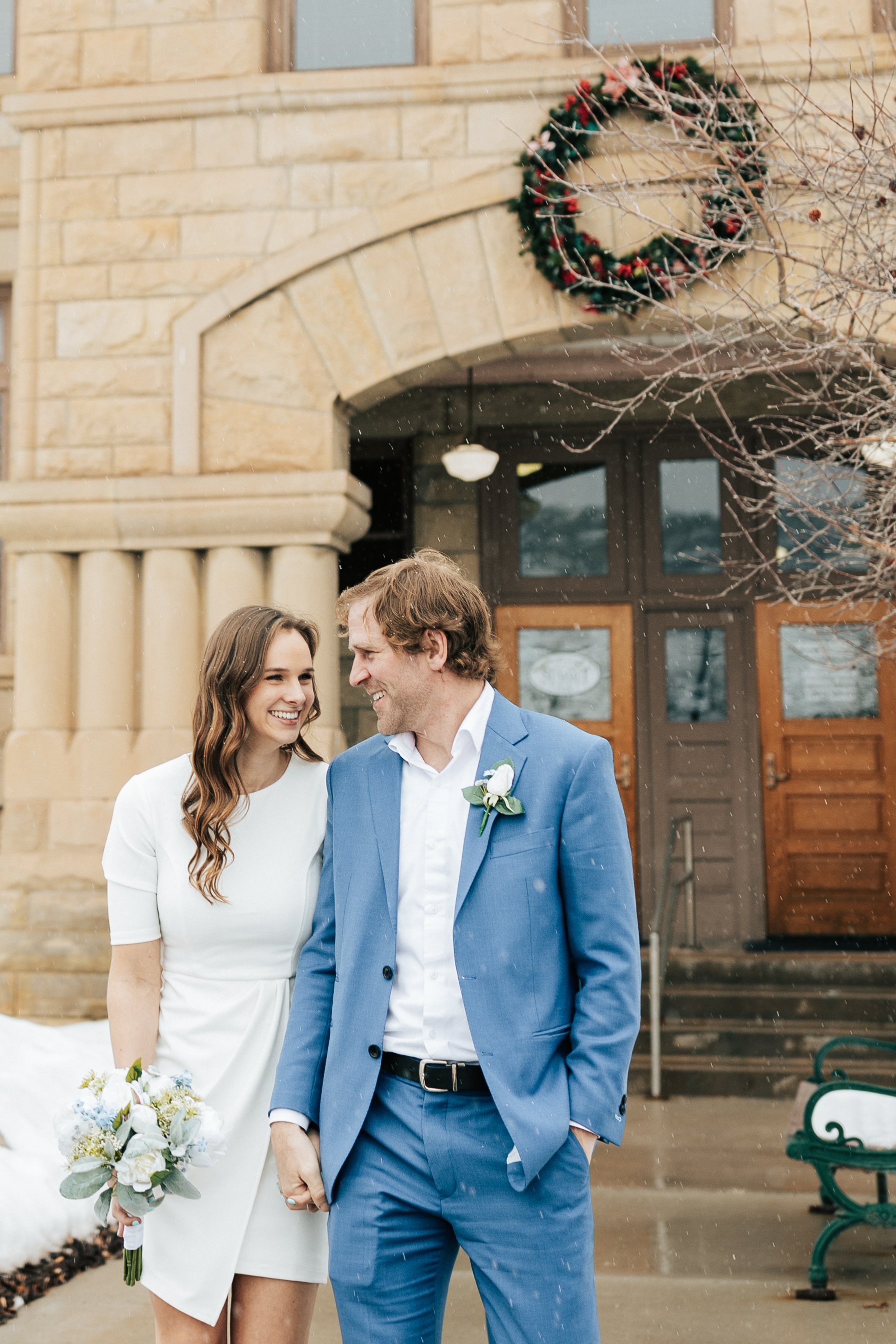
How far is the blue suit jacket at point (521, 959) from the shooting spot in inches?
87.7

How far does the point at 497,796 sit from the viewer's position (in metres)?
2.30

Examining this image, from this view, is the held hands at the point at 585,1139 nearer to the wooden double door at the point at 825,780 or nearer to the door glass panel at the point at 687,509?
the wooden double door at the point at 825,780

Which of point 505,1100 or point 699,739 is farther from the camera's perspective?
point 699,739

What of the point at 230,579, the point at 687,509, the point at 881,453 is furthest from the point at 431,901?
the point at 687,509

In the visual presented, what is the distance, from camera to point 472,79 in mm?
7332

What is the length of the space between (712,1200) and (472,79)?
5.88 metres

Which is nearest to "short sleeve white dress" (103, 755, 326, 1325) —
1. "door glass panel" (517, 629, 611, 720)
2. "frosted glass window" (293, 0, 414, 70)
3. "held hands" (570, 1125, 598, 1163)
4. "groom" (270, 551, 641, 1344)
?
"groom" (270, 551, 641, 1344)

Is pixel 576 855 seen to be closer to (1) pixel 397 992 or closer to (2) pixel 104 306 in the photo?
(1) pixel 397 992

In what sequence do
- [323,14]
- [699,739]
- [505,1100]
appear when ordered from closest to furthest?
1. [505,1100]
2. [323,14]
3. [699,739]

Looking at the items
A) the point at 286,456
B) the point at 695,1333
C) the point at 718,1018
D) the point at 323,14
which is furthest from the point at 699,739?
the point at 695,1333

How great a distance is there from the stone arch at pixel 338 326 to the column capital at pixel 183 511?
0.12 metres

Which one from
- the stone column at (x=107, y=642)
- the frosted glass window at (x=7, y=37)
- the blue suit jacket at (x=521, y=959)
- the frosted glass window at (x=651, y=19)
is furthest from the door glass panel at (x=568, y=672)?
the blue suit jacket at (x=521, y=959)

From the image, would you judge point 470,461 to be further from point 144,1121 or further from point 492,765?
point 144,1121

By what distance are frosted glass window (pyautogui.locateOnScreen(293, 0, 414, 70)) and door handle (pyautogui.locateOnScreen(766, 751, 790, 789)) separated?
17.5 feet
